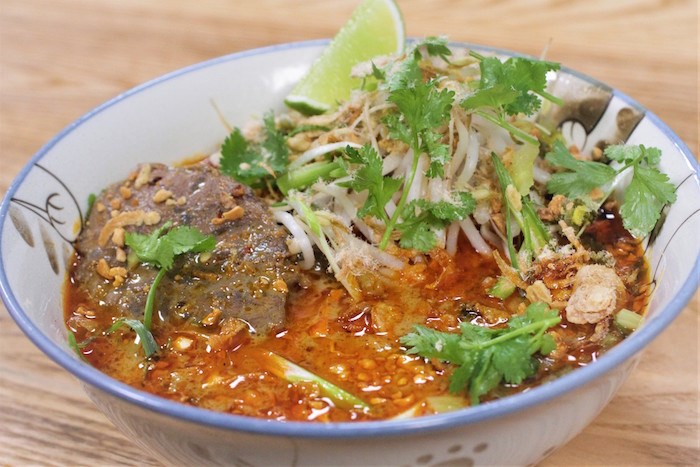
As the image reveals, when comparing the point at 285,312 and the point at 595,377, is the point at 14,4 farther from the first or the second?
the point at 595,377

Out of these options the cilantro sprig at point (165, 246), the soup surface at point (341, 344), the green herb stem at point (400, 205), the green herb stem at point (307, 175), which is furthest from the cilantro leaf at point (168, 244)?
the green herb stem at point (400, 205)

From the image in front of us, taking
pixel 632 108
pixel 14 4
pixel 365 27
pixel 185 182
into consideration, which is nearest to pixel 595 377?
pixel 632 108

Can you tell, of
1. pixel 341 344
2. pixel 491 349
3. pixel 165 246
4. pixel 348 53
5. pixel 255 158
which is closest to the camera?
pixel 491 349

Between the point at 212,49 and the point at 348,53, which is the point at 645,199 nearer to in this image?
the point at 348,53

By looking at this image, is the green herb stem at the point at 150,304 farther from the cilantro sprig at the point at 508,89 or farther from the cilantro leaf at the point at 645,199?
the cilantro leaf at the point at 645,199

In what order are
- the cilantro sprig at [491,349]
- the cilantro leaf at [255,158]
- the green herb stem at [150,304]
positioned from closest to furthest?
the cilantro sprig at [491,349] < the green herb stem at [150,304] < the cilantro leaf at [255,158]

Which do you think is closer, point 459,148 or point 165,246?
point 165,246

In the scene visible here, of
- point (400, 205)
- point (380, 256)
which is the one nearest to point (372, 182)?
point (400, 205)
